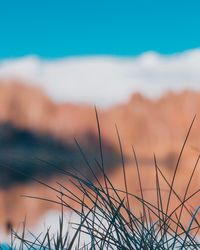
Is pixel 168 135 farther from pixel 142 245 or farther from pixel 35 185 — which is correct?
pixel 142 245

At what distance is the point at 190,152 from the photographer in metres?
0.98

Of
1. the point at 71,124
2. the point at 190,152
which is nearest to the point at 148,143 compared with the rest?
the point at 71,124

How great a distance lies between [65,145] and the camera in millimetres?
49656

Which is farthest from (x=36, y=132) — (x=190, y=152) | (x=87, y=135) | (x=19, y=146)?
(x=190, y=152)

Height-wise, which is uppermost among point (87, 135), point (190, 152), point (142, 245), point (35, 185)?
point (87, 135)

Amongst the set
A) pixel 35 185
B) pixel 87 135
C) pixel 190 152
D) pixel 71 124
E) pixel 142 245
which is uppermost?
pixel 71 124

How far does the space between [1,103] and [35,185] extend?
3002cm

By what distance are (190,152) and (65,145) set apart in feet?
160

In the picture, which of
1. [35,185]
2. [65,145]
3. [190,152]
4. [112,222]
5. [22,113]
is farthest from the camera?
[22,113]

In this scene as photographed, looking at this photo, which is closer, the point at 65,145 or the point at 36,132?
the point at 65,145

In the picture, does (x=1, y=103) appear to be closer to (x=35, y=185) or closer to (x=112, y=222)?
(x=35, y=185)

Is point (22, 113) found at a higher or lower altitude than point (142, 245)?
higher

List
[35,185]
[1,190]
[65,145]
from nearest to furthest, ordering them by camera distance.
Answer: [35,185]
[1,190]
[65,145]

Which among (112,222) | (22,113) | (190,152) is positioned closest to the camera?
(112,222)
